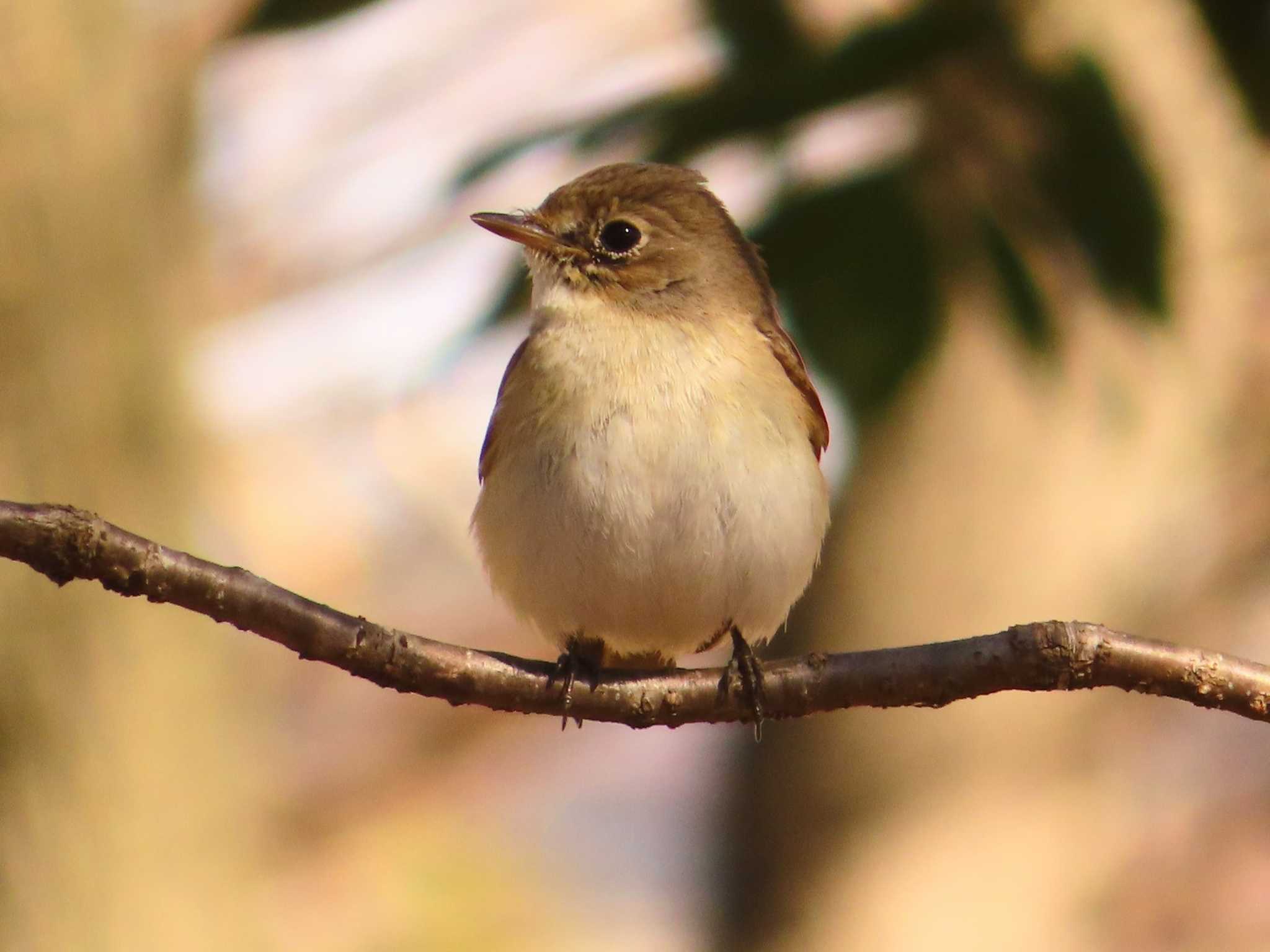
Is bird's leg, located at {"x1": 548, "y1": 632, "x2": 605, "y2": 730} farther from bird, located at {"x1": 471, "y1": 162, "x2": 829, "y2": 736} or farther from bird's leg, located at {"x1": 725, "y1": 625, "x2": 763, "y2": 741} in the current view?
bird's leg, located at {"x1": 725, "y1": 625, "x2": 763, "y2": 741}

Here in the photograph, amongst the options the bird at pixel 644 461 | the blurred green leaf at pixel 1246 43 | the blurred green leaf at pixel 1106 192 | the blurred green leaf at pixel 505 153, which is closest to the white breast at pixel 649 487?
the bird at pixel 644 461

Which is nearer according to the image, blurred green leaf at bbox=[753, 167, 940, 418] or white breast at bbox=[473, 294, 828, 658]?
blurred green leaf at bbox=[753, 167, 940, 418]

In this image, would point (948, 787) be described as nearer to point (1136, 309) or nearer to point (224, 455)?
point (1136, 309)

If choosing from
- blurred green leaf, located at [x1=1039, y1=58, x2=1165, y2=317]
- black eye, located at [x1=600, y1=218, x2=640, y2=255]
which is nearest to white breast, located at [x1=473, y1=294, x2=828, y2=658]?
black eye, located at [x1=600, y1=218, x2=640, y2=255]

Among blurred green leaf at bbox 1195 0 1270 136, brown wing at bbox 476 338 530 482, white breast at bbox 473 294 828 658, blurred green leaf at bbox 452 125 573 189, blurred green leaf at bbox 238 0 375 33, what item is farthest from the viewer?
brown wing at bbox 476 338 530 482

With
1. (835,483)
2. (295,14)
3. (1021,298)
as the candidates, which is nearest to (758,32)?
(1021,298)

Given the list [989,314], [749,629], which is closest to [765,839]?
[749,629]
